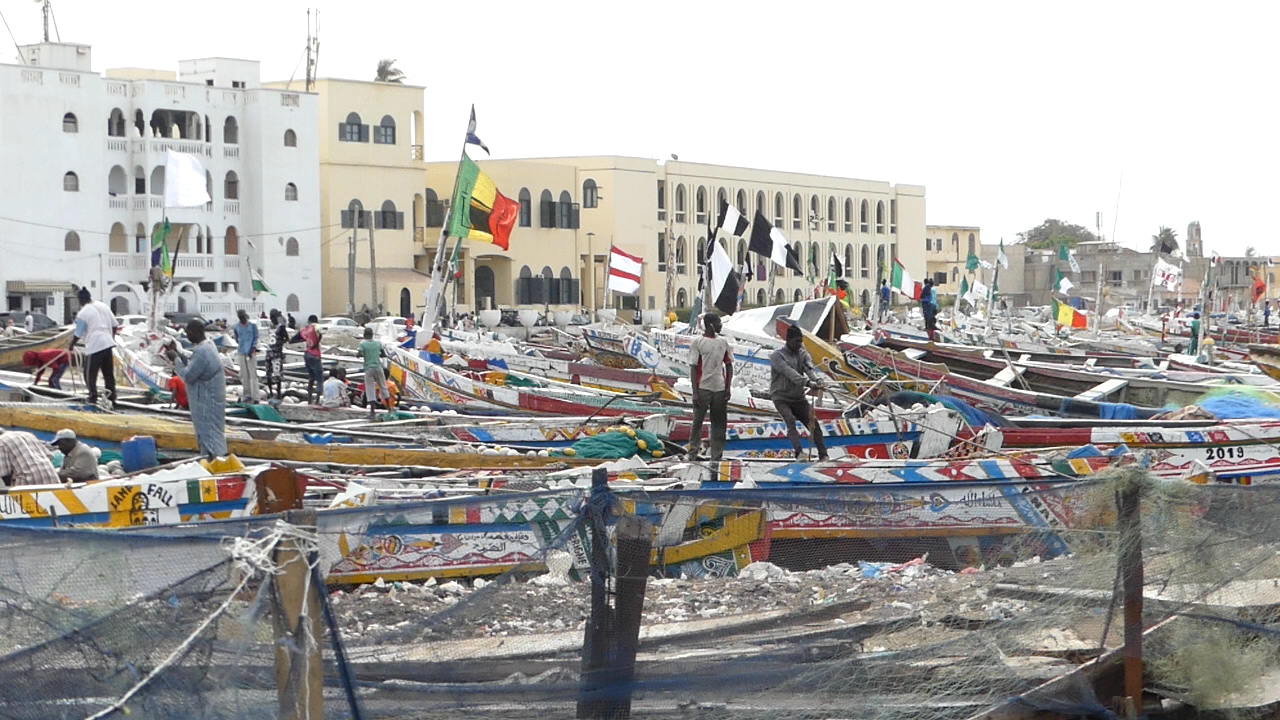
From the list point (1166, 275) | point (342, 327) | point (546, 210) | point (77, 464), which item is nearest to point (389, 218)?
point (546, 210)

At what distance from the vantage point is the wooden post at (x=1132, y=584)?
6750 mm

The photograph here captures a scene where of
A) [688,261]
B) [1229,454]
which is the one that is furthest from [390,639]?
[688,261]

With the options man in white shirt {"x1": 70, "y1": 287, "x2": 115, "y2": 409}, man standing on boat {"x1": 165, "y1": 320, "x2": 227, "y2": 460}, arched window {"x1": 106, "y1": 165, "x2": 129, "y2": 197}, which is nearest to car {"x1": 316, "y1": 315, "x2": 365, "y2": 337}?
arched window {"x1": 106, "y1": 165, "x2": 129, "y2": 197}

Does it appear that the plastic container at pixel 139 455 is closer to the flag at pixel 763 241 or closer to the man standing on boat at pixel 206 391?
the man standing on boat at pixel 206 391

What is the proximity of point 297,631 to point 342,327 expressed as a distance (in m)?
49.9

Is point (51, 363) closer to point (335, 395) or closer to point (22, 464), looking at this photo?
point (335, 395)

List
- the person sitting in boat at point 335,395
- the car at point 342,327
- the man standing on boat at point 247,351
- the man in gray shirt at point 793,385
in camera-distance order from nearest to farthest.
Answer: the man in gray shirt at point 793,385
the man standing on boat at point 247,351
the person sitting in boat at point 335,395
the car at point 342,327

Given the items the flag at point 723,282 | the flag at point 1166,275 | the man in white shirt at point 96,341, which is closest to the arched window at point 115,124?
the flag at point 723,282

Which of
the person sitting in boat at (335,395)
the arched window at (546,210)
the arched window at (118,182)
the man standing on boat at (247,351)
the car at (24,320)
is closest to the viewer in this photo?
the man standing on boat at (247,351)

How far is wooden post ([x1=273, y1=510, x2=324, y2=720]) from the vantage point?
5.48m

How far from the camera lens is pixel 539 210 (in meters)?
74.4

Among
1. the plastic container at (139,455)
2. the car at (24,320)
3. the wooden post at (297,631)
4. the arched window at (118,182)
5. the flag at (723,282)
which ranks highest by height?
the arched window at (118,182)

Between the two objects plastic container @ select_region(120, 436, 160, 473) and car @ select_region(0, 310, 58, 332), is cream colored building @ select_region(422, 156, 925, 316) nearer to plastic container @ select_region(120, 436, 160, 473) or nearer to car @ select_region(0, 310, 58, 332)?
car @ select_region(0, 310, 58, 332)

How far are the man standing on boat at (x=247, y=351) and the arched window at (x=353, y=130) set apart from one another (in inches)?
1851
